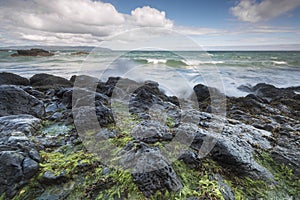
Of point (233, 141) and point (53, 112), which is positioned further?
point (53, 112)

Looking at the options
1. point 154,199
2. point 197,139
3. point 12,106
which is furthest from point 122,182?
point 12,106

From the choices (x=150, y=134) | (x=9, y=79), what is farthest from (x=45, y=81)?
(x=150, y=134)

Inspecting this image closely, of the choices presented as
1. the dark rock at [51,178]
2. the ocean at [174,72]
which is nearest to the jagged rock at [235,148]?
the dark rock at [51,178]

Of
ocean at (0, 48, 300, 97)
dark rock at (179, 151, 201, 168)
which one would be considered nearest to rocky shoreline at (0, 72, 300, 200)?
dark rock at (179, 151, 201, 168)

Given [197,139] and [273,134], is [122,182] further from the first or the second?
[273,134]

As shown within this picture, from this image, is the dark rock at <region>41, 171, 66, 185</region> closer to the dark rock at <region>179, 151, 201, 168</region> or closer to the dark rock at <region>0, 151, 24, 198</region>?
the dark rock at <region>0, 151, 24, 198</region>

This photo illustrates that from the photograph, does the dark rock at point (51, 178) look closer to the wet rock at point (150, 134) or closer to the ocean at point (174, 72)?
the wet rock at point (150, 134)

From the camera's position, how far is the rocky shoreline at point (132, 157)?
2.00 metres

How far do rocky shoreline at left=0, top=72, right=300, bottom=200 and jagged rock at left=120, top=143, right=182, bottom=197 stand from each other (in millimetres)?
11

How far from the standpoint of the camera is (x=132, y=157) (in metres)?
2.35

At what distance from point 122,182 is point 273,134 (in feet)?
12.2

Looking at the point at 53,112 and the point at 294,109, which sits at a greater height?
the point at 53,112

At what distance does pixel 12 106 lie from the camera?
3.89 metres

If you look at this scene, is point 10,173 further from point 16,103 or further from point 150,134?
point 16,103
